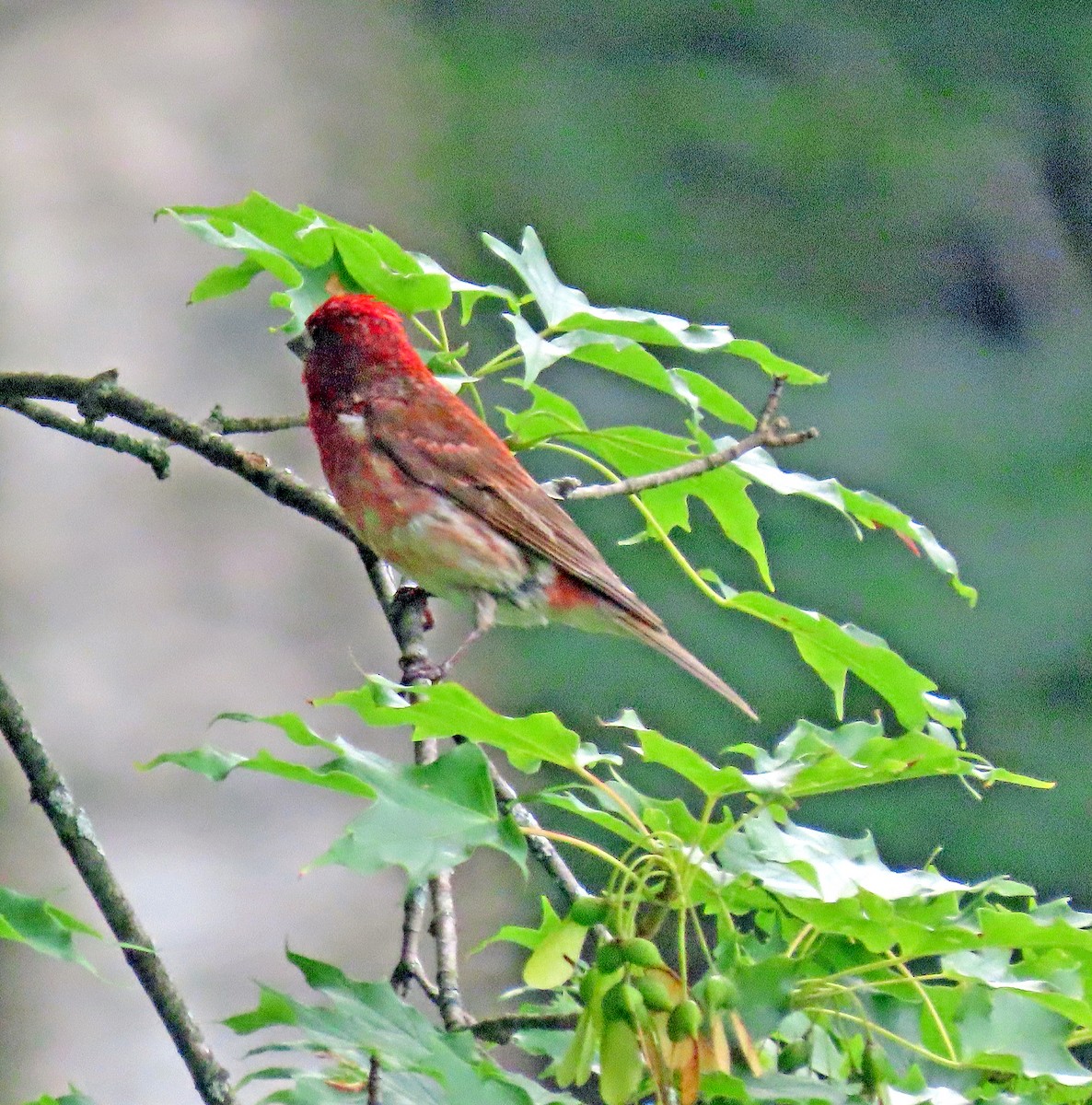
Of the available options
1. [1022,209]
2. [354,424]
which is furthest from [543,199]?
[354,424]

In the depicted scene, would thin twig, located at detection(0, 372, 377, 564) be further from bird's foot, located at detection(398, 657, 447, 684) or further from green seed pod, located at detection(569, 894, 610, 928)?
green seed pod, located at detection(569, 894, 610, 928)

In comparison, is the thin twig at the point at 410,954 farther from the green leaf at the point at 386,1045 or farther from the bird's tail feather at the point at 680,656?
the bird's tail feather at the point at 680,656

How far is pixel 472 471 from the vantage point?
2828 millimetres

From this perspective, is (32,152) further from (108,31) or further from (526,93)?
(526,93)

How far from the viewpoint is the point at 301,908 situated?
480cm

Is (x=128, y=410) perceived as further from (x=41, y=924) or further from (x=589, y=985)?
(x=589, y=985)

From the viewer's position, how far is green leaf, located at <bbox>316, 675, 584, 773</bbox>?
49.6 inches

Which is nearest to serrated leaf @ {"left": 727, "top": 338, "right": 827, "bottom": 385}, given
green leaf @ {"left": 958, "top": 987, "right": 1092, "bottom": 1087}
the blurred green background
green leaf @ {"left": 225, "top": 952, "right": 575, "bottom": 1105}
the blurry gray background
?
green leaf @ {"left": 958, "top": 987, "right": 1092, "bottom": 1087}

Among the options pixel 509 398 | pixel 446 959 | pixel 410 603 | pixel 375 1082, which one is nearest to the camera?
pixel 375 1082

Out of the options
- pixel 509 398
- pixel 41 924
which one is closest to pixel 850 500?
pixel 41 924

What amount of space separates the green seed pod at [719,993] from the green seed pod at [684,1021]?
2 cm

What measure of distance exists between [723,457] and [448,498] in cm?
111

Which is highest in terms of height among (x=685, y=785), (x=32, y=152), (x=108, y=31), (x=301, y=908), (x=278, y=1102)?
(x=108, y=31)

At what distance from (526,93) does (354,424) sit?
526 cm
